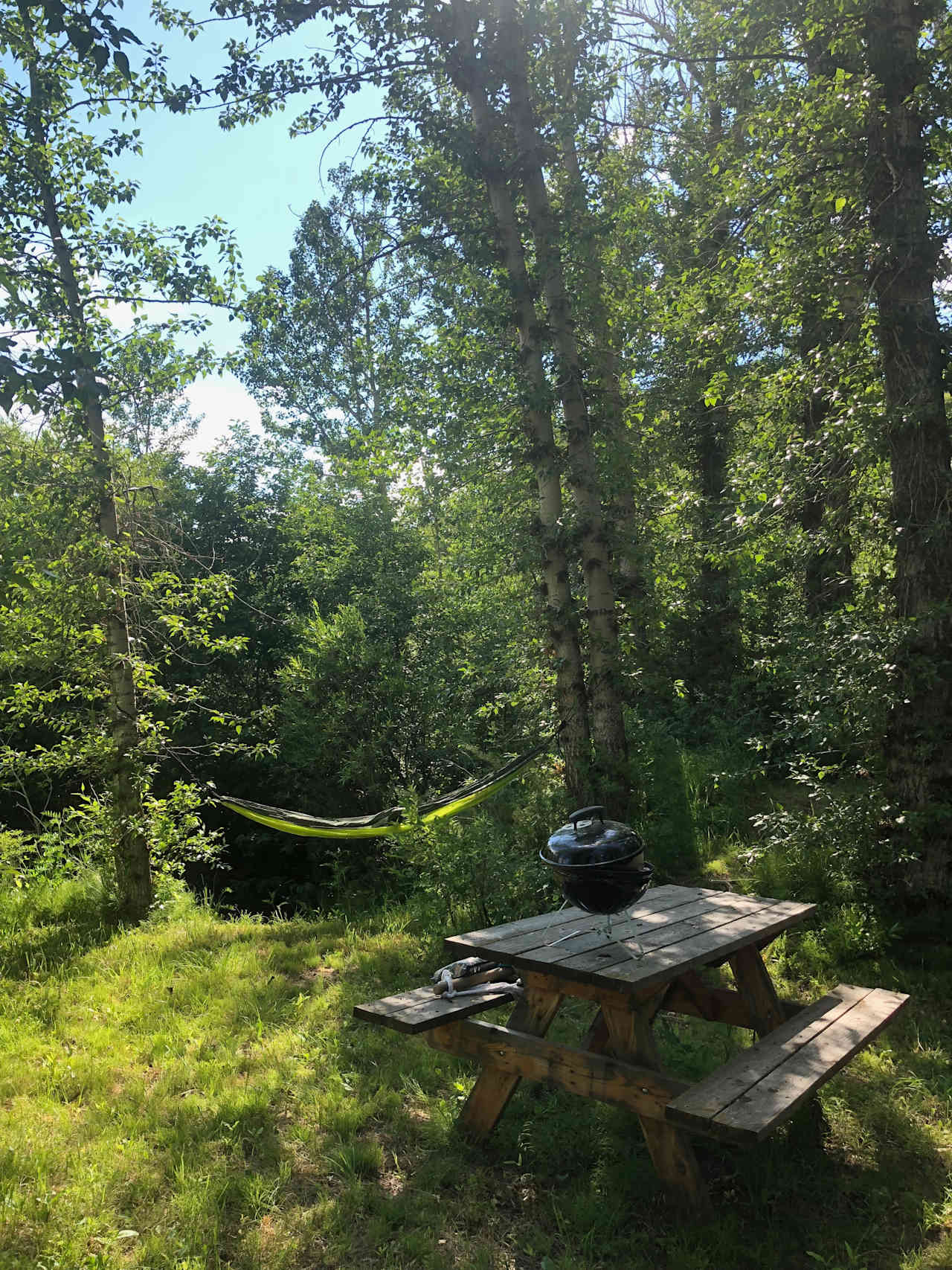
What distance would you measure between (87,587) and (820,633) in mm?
3980

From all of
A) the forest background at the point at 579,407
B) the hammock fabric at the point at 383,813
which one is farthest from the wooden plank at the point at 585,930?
the hammock fabric at the point at 383,813

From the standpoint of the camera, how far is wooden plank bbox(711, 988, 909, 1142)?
1934 millimetres

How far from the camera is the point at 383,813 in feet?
18.4

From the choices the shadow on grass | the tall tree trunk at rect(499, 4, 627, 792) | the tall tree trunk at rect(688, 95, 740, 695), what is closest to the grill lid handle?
the tall tree trunk at rect(499, 4, 627, 792)

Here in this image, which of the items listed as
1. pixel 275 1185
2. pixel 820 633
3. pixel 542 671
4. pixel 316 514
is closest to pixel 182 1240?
pixel 275 1185

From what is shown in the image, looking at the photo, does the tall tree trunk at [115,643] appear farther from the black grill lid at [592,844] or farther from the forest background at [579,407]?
the black grill lid at [592,844]

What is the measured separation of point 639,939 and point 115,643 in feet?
12.9


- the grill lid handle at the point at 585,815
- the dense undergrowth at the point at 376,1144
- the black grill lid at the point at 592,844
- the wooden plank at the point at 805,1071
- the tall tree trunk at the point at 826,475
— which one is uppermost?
the tall tree trunk at the point at 826,475

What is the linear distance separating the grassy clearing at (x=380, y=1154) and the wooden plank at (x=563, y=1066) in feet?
0.96

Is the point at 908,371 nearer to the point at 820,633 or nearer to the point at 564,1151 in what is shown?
the point at 820,633

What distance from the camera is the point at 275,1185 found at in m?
2.46

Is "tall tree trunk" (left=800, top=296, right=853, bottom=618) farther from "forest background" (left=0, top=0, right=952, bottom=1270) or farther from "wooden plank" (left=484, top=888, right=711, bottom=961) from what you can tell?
"wooden plank" (left=484, top=888, right=711, bottom=961)

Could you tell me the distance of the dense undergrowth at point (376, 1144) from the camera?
2215 mm

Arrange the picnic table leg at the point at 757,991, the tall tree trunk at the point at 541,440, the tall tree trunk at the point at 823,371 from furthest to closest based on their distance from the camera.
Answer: the tall tree trunk at the point at 541,440, the tall tree trunk at the point at 823,371, the picnic table leg at the point at 757,991
